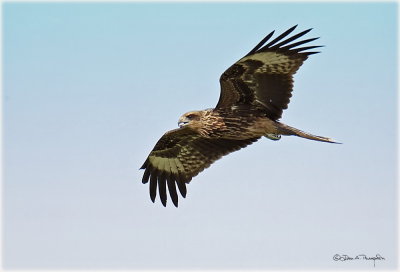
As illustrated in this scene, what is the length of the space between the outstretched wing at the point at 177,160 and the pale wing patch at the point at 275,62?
5.94 feet

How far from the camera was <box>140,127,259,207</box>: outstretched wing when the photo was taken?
11.2 meters

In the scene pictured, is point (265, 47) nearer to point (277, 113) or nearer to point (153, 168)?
point (277, 113)

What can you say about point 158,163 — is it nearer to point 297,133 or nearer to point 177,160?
point 177,160

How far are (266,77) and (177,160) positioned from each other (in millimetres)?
2399

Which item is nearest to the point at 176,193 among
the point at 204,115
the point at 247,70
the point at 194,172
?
the point at 194,172

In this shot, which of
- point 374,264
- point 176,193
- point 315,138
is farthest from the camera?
point 176,193

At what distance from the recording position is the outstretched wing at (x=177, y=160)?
11.2 m

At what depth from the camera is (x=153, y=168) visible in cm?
1136

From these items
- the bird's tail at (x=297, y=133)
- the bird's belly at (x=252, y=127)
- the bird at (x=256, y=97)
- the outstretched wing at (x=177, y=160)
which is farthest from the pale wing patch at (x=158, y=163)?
the bird's tail at (x=297, y=133)

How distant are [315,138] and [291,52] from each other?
1264 mm

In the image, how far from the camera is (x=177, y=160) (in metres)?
11.4

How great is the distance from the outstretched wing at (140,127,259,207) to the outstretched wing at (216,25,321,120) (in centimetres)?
130

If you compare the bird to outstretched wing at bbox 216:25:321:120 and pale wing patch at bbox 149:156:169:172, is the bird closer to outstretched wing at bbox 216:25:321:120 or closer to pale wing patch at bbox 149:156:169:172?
outstretched wing at bbox 216:25:321:120

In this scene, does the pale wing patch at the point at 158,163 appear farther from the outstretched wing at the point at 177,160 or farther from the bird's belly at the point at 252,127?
the bird's belly at the point at 252,127
